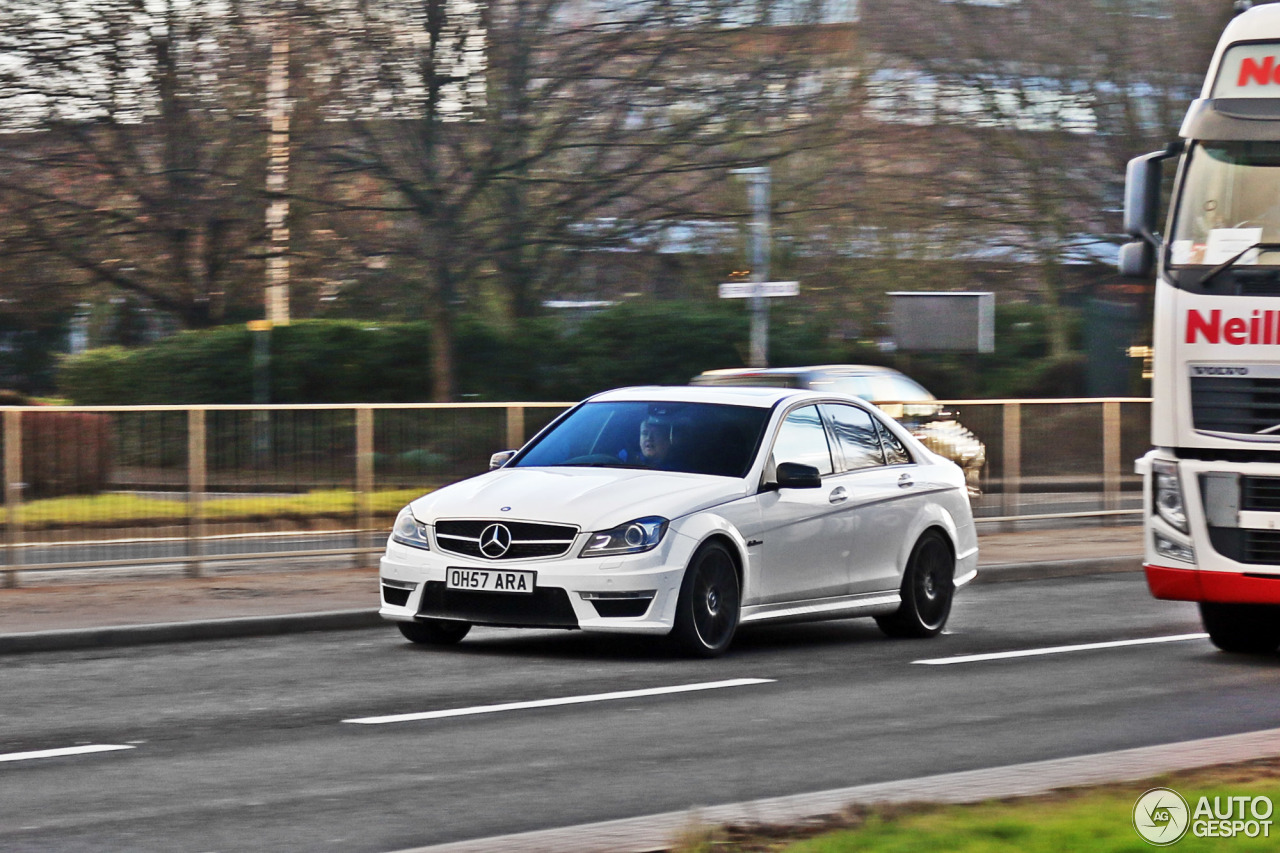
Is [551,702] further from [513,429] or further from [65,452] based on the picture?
[513,429]

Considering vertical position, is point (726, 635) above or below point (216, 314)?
below

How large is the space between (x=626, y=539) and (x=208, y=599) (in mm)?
4554

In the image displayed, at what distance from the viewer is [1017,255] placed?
3466cm

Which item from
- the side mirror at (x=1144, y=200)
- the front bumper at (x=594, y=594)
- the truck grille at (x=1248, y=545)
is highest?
the side mirror at (x=1144, y=200)

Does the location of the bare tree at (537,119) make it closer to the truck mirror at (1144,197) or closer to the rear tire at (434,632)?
the rear tire at (434,632)

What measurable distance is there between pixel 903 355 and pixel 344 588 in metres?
20.1

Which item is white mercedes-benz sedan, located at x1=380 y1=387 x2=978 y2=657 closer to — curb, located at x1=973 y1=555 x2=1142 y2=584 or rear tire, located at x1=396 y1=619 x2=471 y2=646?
rear tire, located at x1=396 y1=619 x2=471 y2=646

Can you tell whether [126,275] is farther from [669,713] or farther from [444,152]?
[669,713]

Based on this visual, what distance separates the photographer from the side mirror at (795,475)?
37.3 ft

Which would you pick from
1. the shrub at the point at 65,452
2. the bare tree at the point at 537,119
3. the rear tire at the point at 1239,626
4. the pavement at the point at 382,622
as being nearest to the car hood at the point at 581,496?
the pavement at the point at 382,622

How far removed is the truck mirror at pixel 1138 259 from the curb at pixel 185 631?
5.22 meters

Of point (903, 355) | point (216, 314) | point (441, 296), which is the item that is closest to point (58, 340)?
point (216, 314)

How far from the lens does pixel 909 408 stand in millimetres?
20000

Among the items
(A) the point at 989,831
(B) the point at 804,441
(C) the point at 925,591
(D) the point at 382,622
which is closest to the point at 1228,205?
(B) the point at 804,441
